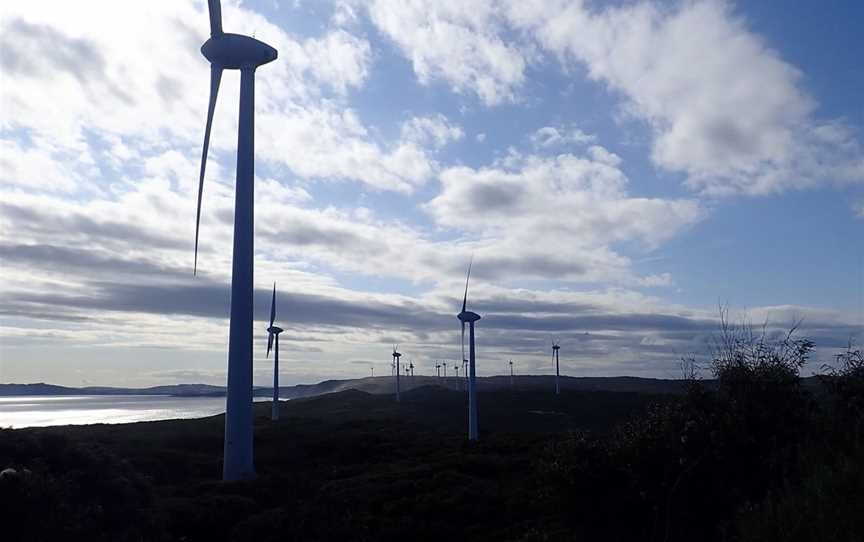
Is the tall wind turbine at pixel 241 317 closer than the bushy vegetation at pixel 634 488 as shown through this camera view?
No

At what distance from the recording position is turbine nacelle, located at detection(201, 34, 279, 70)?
112 feet

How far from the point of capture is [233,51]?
34281 millimetres

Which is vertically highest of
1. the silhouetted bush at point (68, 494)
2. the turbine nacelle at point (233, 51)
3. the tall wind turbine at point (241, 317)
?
the turbine nacelle at point (233, 51)

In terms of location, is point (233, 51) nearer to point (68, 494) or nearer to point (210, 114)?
point (210, 114)

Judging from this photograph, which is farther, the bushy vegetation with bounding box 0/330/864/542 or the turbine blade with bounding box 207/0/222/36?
the turbine blade with bounding box 207/0/222/36

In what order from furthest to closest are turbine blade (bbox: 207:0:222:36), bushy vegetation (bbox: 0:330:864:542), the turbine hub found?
1. the turbine hub
2. turbine blade (bbox: 207:0:222:36)
3. bushy vegetation (bbox: 0:330:864:542)

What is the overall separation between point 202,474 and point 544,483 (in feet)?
85.8

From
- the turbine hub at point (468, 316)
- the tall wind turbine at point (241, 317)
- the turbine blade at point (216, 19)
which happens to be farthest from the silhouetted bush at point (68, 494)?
the turbine hub at point (468, 316)

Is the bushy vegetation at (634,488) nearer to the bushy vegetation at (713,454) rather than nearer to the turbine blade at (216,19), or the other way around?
the bushy vegetation at (713,454)

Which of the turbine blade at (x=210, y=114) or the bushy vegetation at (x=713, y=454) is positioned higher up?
the turbine blade at (x=210, y=114)

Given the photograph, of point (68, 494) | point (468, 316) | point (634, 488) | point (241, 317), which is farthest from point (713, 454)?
point (468, 316)

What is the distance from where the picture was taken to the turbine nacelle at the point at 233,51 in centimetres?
3428

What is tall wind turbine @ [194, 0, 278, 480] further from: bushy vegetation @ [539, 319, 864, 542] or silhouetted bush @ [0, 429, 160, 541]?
bushy vegetation @ [539, 319, 864, 542]

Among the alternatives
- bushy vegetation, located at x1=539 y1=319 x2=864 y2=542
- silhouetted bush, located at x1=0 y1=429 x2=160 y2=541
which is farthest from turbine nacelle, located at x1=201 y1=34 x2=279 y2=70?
bushy vegetation, located at x1=539 y1=319 x2=864 y2=542
